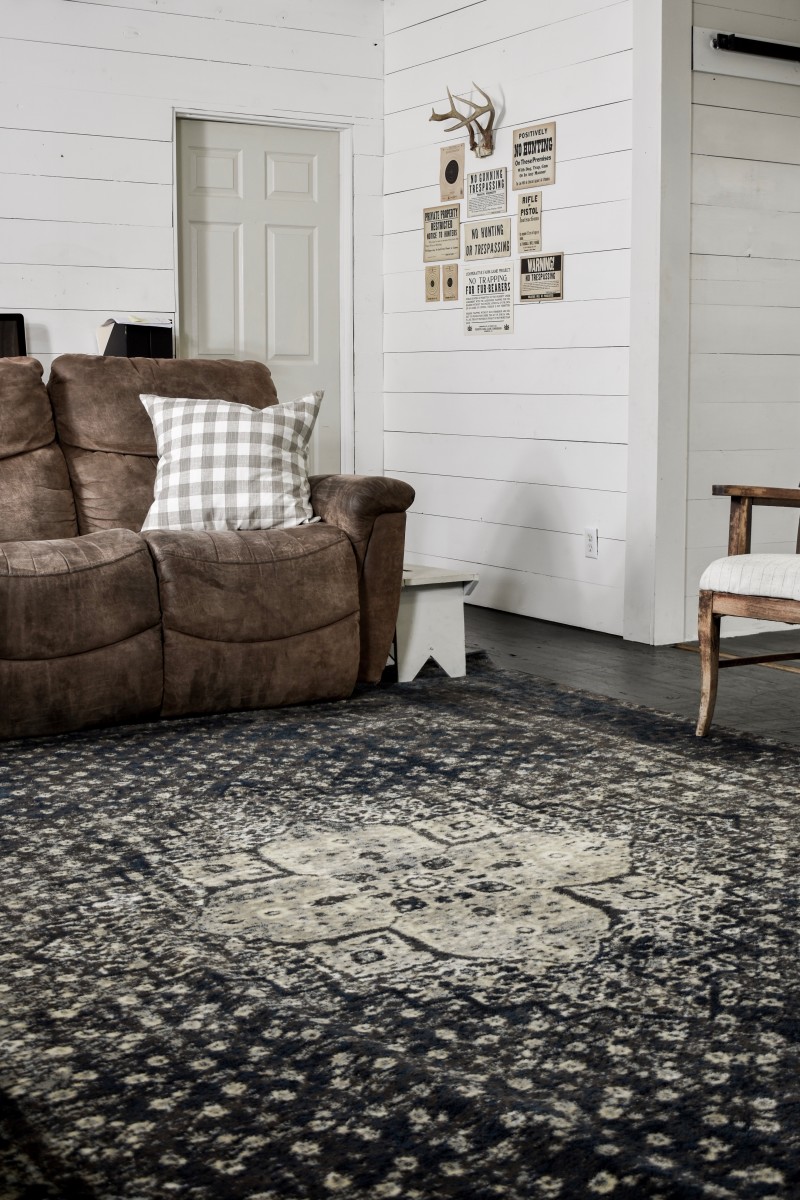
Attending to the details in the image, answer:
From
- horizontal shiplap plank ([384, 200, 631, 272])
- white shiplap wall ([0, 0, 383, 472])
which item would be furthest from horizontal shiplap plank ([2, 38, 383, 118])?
horizontal shiplap plank ([384, 200, 631, 272])

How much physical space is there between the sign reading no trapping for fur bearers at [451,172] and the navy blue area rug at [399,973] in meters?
3.15

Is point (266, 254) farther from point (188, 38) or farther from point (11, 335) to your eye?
point (11, 335)

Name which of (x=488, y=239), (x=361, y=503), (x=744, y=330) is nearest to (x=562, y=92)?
(x=488, y=239)

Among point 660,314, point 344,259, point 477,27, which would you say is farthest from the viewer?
point 344,259

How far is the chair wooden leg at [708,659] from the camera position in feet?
10.5

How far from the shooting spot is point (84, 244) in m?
5.40

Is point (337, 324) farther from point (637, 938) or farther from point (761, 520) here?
point (637, 938)

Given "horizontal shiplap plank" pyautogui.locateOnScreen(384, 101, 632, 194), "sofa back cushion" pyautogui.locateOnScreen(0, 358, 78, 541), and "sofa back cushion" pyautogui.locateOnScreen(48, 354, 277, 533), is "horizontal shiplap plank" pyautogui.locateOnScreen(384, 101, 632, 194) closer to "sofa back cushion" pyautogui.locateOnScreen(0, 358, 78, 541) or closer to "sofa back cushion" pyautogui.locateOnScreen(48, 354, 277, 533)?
"sofa back cushion" pyautogui.locateOnScreen(48, 354, 277, 533)

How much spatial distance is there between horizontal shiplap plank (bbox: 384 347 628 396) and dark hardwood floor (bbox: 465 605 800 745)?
2.97 feet

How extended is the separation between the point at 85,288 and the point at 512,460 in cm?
188

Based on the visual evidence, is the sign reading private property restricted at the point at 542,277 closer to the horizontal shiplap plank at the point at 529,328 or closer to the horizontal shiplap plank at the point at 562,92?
the horizontal shiplap plank at the point at 529,328

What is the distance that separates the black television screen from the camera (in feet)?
16.9

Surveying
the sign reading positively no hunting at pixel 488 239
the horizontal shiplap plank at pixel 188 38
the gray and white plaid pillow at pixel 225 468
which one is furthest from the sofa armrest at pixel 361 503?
the horizontal shiplap plank at pixel 188 38

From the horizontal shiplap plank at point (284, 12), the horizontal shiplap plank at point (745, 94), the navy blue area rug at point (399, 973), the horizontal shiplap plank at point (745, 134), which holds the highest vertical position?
the horizontal shiplap plank at point (284, 12)
